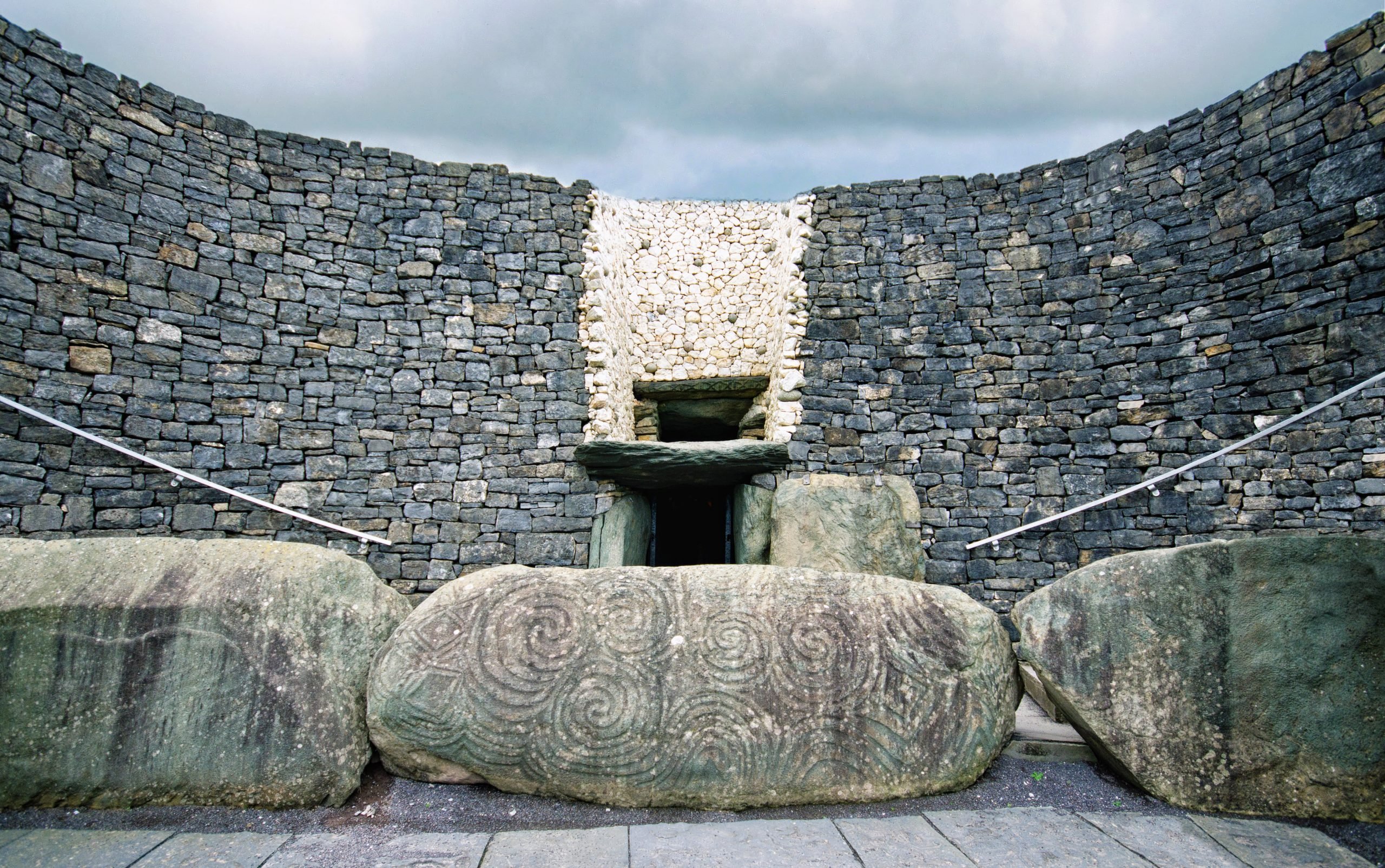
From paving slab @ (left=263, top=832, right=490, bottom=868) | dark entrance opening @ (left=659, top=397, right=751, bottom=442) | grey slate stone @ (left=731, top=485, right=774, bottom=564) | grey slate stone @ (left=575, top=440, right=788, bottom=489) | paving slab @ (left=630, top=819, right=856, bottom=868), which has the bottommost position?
paving slab @ (left=263, top=832, right=490, bottom=868)

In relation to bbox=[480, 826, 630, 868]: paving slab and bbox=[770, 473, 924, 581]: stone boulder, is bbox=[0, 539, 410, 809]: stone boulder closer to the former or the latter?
bbox=[480, 826, 630, 868]: paving slab

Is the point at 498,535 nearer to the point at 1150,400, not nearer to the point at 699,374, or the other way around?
the point at 699,374

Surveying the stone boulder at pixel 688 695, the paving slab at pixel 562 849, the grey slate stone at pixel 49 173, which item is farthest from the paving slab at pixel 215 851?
the grey slate stone at pixel 49 173

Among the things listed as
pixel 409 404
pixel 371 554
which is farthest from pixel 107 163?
pixel 371 554

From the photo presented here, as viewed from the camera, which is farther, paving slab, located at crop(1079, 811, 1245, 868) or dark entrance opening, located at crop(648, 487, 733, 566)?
dark entrance opening, located at crop(648, 487, 733, 566)

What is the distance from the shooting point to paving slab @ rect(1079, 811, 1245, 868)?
2672 mm

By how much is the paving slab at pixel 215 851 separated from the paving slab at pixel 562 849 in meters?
0.85

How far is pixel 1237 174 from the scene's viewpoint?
6.03 m

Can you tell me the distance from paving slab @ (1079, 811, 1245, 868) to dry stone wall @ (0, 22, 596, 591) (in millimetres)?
4617

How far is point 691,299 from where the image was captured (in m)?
8.46

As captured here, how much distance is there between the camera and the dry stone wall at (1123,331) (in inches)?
215

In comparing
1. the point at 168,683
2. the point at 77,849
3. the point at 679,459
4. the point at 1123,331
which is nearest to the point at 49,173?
the point at 168,683

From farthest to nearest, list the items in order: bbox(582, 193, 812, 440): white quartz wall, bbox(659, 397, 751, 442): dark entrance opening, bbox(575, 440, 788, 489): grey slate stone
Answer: bbox(659, 397, 751, 442): dark entrance opening, bbox(582, 193, 812, 440): white quartz wall, bbox(575, 440, 788, 489): grey slate stone

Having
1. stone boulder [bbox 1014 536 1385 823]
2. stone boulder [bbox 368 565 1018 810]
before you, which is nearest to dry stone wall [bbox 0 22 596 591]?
stone boulder [bbox 368 565 1018 810]
